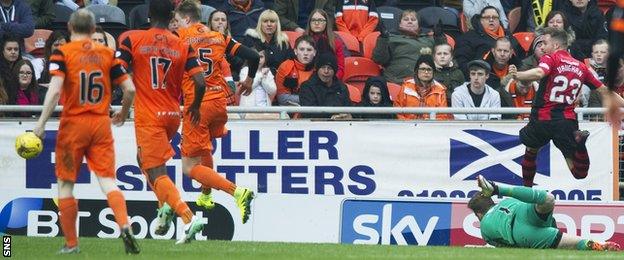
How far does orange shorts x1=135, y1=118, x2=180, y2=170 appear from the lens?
1393cm

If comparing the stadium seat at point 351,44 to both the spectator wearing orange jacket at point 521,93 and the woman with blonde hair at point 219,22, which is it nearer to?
the spectator wearing orange jacket at point 521,93

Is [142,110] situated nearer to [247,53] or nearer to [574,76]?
[247,53]

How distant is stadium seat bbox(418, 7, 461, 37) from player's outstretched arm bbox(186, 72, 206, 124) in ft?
27.6

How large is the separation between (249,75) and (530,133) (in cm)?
319

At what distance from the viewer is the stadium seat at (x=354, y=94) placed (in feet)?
64.7

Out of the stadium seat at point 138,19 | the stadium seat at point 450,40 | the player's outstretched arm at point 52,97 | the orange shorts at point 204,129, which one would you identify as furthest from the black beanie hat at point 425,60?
the player's outstretched arm at point 52,97

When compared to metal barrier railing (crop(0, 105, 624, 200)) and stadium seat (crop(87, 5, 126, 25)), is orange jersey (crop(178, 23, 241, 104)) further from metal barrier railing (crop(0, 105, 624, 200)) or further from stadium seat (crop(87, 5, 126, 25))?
stadium seat (crop(87, 5, 126, 25))

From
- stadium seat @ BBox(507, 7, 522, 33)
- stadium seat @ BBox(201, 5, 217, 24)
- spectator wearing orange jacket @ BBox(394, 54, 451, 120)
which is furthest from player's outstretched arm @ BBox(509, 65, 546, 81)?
stadium seat @ BBox(507, 7, 522, 33)

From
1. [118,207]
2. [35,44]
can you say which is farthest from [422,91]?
[118,207]

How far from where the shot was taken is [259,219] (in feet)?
57.2

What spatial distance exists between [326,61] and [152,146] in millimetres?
5658

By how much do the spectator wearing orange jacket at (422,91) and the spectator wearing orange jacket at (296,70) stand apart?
1.36m

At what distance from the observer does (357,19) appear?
21391 mm

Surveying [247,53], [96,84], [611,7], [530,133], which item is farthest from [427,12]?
[96,84]
